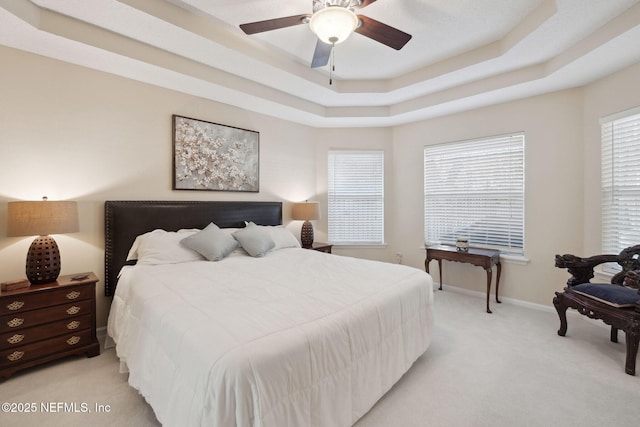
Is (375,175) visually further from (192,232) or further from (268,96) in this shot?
(192,232)

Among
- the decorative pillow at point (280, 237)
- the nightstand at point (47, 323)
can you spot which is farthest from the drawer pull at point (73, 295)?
the decorative pillow at point (280, 237)

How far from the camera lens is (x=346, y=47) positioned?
298cm

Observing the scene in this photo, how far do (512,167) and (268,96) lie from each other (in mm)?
3315

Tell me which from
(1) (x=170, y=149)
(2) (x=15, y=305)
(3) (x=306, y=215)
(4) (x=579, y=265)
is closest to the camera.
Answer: (2) (x=15, y=305)

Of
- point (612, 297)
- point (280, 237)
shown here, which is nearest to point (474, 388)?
point (612, 297)

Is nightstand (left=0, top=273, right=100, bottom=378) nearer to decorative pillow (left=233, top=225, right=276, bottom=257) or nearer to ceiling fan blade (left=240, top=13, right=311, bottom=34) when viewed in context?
decorative pillow (left=233, top=225, right=276, bottom=257)

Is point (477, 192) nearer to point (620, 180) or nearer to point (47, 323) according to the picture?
point (620, 180)

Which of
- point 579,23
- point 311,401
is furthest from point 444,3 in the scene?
point 311,401

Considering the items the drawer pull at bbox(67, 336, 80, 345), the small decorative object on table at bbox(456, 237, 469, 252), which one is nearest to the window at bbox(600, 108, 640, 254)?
the small decorative object on table at bbox(456, 237, 469, 252)

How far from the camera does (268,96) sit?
11.8 ft

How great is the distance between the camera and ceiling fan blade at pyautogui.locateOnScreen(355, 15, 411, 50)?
1910 millimetres

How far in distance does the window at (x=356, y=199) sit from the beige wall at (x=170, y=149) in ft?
1.78

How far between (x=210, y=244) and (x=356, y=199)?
2.74 m

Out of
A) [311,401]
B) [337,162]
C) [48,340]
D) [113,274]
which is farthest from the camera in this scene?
[337,162]
